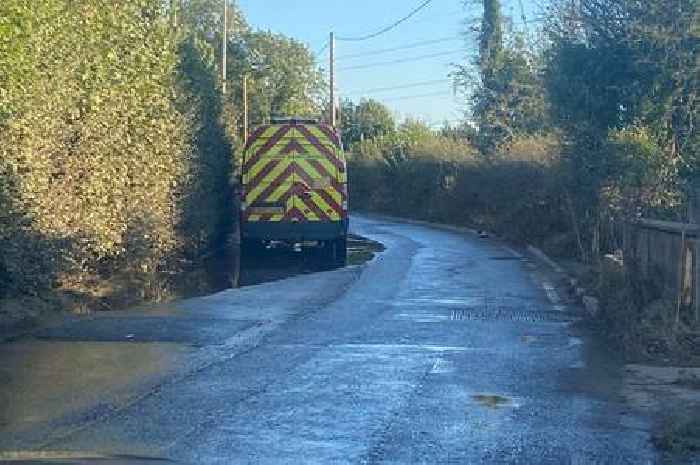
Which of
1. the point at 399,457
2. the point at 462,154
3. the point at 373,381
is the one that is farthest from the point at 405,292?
the point at 462,154

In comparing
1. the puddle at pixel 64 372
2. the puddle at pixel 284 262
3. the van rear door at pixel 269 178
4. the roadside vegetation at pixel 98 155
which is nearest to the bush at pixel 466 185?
the puddle at pixel 284 262

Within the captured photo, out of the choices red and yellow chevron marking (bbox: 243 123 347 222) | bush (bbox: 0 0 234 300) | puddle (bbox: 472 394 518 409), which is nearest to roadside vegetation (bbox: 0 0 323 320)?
bush (bbox: 0 0 234 300)

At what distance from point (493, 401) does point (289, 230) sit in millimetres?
14315

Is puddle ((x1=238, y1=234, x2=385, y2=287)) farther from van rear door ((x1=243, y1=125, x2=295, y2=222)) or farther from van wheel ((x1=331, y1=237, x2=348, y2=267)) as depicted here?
van rear door ((x1=243, y1=125, x2=295, y2=222))

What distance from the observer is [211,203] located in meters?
25.1

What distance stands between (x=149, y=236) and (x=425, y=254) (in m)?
9.32

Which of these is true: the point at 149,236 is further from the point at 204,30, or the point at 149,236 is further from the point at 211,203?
the point at 204,30

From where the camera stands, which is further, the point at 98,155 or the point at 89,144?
the point at 98,155

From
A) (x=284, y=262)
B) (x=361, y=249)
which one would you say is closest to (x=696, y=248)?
(x=284, y=262)

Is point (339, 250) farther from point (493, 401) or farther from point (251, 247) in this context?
point (493, 401)

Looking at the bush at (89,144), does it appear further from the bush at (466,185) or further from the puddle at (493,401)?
the bush at (466,185)

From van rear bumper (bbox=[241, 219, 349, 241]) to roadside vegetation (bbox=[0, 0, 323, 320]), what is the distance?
1120 mm

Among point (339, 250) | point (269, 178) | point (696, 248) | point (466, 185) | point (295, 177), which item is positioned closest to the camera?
point (696, 248)

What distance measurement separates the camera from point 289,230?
23.3m
